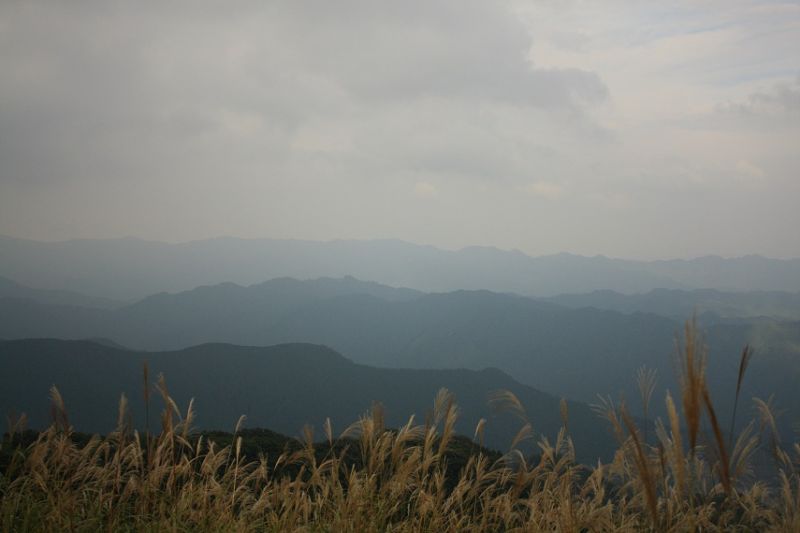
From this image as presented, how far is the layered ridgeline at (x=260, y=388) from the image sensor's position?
401 feet

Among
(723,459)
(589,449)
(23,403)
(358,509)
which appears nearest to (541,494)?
(358,509)

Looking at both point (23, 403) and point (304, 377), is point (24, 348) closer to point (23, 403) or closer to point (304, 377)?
point (23, 403)

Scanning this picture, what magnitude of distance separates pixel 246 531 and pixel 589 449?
13070 centimetres

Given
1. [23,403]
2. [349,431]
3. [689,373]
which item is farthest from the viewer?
[23,403]

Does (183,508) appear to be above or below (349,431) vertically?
below

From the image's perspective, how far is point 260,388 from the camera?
144 metres

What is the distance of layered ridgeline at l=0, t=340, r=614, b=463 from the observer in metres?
122

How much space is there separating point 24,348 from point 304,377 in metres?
73.5

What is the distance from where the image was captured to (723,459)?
6.69 ft

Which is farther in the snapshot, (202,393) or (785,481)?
(202,393)

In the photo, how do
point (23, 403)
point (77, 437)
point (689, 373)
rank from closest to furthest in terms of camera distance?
1. point (689, 373)
2. point (77, 437)
3. point (23, 403)

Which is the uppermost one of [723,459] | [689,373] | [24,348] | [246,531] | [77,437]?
[689,373]

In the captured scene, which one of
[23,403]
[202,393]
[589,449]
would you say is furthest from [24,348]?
[589,449]

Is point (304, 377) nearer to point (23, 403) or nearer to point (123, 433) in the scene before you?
point (23, 403)
